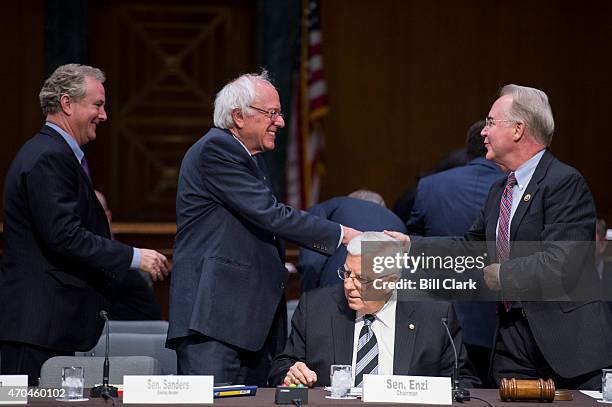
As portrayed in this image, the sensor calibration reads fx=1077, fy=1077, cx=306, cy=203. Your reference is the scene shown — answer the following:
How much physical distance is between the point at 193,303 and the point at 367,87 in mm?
4524

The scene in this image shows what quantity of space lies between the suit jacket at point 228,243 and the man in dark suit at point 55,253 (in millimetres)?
164

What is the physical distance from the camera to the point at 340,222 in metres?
4.77

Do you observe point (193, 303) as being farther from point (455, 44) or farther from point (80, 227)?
point (455, 44)

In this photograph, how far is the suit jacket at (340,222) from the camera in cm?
477

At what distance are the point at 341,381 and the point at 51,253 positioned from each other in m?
1.37

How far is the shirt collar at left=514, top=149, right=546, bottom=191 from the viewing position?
3891mm

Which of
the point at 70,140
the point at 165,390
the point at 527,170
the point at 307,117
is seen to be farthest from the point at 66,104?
the point at 307,117

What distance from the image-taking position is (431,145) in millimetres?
8320

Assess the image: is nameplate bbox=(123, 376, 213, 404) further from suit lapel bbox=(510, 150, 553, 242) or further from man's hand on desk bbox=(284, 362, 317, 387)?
suit lapel bbox=(510, 150, 553, 242)

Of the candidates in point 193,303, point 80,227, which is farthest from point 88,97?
point 193,303

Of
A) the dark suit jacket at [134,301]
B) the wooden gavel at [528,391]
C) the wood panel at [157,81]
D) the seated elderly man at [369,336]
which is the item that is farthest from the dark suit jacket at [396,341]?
the wood panel at [157,81]

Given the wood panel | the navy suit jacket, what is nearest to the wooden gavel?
the navy suit jacket

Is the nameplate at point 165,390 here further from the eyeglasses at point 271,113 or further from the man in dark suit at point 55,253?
the eyeglasses at point 271,113

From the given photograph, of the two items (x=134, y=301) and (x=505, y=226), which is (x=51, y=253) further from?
(x=505, y=226)
